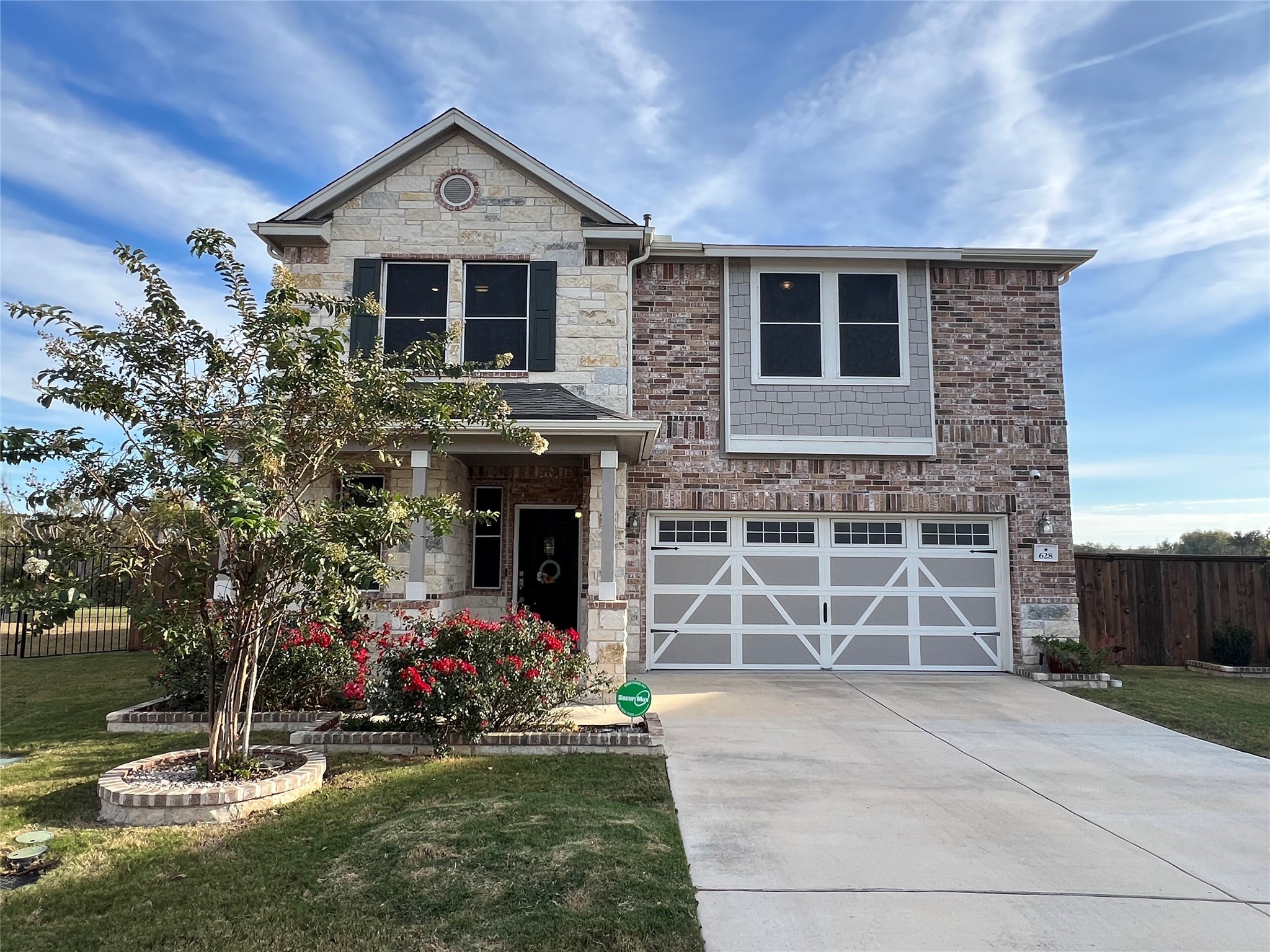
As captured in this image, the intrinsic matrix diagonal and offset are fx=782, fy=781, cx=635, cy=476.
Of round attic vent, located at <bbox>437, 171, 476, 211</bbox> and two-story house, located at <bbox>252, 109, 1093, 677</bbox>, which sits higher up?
round attic vent, located at <bbox>437, 171, 476, 211</bbox>

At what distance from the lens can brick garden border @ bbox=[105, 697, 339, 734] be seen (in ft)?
24.0

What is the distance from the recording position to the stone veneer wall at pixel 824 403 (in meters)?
11.5

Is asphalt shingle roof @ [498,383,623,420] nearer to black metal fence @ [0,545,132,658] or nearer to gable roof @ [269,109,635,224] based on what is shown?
Result: gable roof @ [269,109,635,224]

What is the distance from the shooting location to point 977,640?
11.5 metres

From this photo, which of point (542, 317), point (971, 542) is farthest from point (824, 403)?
point (542, 317)

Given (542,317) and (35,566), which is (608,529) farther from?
(35,566)

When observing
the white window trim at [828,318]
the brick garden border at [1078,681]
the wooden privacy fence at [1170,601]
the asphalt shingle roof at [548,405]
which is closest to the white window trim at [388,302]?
the asphalt shingle roof at [548,405]

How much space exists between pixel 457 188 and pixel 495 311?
189 centimetres

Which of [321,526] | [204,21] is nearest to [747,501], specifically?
[321,526]

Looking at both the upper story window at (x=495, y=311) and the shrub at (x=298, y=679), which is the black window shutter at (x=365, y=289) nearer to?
the upper story window at (x=495, y=311)

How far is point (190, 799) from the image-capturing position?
4.84 meters

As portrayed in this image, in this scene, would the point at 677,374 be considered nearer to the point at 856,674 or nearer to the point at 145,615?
the point at 856,674

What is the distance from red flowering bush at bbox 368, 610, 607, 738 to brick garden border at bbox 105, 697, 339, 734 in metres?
1.04

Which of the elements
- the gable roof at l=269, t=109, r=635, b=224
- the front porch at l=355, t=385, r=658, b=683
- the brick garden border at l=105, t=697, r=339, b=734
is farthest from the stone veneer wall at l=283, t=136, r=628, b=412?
the brick garden border at l=105, t=697, r=339, b=734
